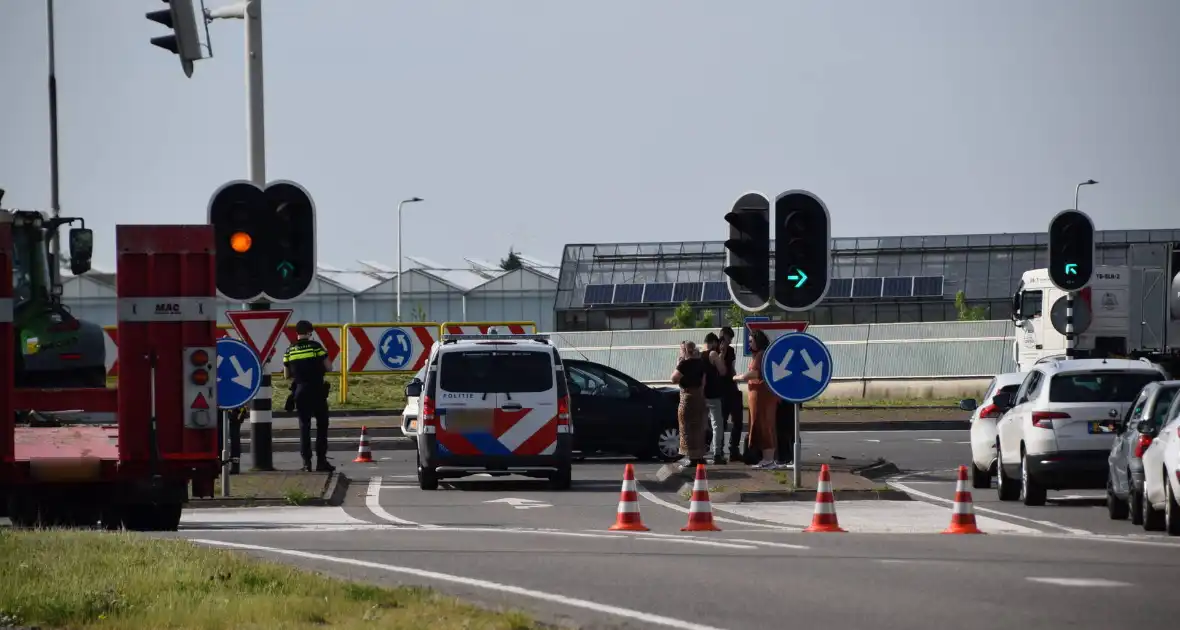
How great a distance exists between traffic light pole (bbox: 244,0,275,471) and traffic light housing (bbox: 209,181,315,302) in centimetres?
180

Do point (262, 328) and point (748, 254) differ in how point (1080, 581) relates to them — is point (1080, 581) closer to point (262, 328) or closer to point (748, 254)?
point (748, 254)

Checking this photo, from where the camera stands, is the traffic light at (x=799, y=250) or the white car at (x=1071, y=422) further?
the traffic light at (x=799, y=250)

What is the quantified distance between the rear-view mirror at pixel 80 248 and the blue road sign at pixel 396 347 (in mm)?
20915

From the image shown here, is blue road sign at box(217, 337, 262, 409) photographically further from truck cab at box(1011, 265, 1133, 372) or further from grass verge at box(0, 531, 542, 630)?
truck cab at box(1011, 265, 1133, 372)

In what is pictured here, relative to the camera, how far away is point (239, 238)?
22156 mm

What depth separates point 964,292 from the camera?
77.4 m

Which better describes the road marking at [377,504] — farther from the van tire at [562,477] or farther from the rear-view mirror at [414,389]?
the van tire at [562,477]

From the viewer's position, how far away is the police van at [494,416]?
22922 millimetres

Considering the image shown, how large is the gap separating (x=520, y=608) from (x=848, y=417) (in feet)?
100.0

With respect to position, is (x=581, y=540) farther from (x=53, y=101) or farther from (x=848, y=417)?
(x=53, y=101)

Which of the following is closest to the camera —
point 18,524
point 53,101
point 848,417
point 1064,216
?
point 18,524

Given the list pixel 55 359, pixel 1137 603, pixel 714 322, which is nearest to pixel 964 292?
pixel 714 322

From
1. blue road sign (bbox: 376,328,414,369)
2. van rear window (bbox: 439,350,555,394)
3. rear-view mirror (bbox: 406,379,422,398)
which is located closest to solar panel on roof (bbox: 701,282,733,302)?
blue road sign (bbox: 376,328,414,369)

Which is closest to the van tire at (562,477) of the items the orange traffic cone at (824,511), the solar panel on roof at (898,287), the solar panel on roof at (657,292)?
the orange traffic cone at (824,511)
